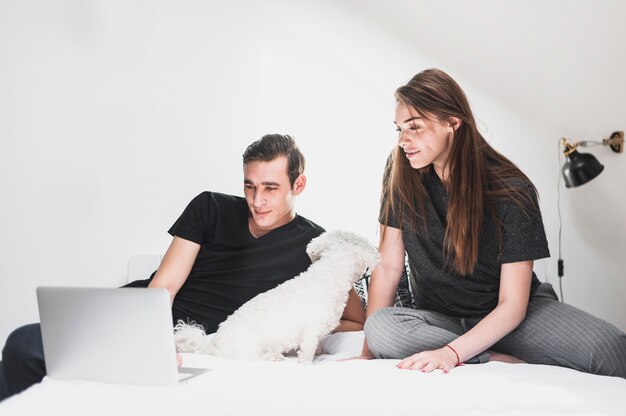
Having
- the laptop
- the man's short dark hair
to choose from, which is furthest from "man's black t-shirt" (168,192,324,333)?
the laptop

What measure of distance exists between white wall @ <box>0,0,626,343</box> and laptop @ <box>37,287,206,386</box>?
1425mm

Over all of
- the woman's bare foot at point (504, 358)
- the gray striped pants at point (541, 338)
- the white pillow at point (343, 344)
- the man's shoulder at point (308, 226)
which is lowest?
the woman's bare foot at point (504, 358)

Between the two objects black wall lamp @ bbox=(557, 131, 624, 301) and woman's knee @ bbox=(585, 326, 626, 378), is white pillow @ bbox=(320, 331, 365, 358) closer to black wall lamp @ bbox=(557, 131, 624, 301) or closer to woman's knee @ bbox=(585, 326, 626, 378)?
woman's knee @ bbox=(585, 326, 626, 378)

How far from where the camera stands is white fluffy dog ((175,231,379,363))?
1.51 metres

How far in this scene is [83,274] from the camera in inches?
101

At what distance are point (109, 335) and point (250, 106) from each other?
1661mm

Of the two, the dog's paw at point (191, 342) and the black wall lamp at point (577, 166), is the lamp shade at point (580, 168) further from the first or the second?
the dog's paw at point (191, 342)

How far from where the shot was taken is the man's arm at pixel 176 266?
1821 millimetres

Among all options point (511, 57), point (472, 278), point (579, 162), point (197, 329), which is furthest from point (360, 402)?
point (511, 57)

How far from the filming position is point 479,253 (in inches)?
66.7

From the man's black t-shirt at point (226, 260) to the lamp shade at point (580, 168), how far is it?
48.6 inches

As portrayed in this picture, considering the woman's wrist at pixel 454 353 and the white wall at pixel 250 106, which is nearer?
the woman's wrist at pixel 454 353

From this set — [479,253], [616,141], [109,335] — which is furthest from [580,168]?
→ [109,335]

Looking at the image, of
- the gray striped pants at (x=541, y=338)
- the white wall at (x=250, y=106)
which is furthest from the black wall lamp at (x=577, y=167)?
the gray striped pants at (x=541, y=338)
